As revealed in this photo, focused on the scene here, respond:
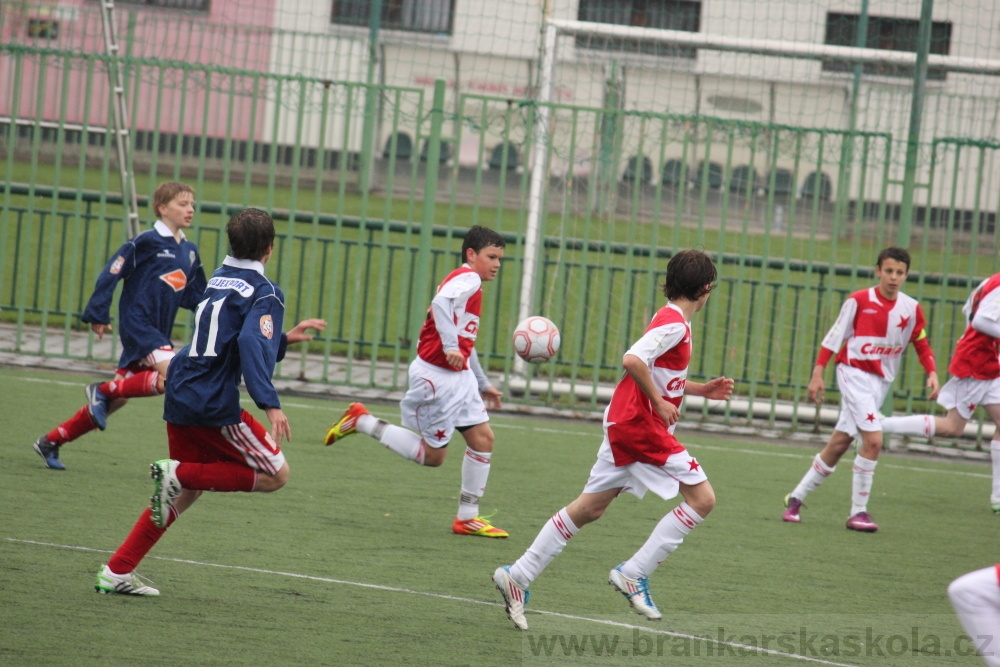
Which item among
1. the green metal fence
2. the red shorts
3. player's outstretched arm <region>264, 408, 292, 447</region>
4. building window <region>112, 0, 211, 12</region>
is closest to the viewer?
player's outstretched arm <region>264, 408, 292, 447</region>

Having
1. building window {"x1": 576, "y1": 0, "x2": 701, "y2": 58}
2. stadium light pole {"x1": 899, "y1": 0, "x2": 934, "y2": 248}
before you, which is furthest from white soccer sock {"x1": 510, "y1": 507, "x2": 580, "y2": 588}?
building window {"x1": 576, "y1": 0, "x2": 701, "y2": 58}

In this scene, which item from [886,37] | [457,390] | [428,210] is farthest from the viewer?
[886,37]

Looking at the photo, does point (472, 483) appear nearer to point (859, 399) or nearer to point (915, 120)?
point (859, 399)

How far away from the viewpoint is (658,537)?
4.71 metres

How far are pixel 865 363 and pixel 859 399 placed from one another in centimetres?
27

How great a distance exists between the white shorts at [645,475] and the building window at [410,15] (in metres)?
11.6

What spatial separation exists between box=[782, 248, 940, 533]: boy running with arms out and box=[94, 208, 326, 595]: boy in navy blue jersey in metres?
3.81

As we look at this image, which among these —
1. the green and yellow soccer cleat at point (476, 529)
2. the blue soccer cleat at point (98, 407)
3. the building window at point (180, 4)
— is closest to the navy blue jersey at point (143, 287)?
the blue soccer cleat at point (98, 407)

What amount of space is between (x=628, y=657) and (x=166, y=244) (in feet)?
12.7

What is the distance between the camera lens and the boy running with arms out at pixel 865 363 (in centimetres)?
713

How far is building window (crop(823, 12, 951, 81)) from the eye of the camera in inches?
463

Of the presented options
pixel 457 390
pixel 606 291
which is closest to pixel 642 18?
pixel 606 291

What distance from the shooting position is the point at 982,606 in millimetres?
3039

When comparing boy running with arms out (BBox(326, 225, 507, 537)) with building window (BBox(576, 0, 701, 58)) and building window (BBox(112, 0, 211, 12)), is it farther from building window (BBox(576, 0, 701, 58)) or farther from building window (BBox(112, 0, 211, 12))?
building window (BBox(112, 0, 211, 12))
